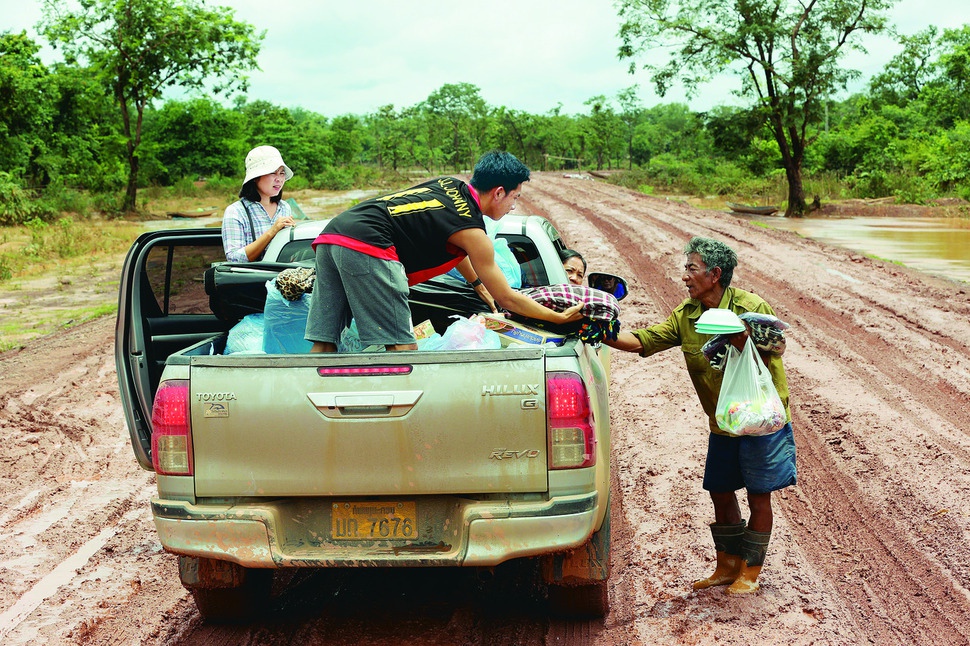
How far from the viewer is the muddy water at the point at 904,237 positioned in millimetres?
17016

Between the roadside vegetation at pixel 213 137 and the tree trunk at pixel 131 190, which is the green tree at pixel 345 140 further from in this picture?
the tree trunk at pixel 131 190

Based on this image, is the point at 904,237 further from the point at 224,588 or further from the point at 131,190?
the point at 131,190

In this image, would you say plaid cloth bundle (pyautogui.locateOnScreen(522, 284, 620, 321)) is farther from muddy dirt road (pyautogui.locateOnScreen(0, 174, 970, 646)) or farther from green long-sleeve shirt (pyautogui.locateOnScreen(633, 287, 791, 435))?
muddy dirt road (pyautogui.locateOnScreen(0, 174, 970, 646))

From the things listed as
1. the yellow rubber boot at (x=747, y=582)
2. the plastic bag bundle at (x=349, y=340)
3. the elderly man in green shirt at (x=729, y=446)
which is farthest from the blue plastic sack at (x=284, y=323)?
the yellow rubber boot at (x=747, y=582)

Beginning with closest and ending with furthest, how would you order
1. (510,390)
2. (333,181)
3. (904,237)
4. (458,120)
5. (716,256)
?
(510,390), (716,256), (904,237), (333,181), (458,120)

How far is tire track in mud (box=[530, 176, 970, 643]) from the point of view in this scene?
13.3ft

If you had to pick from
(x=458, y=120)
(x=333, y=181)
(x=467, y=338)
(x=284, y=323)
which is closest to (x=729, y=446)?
(x=467, y=338)

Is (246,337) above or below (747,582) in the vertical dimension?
above

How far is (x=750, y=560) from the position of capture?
423 centimetres

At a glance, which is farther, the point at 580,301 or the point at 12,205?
the point at 12,205

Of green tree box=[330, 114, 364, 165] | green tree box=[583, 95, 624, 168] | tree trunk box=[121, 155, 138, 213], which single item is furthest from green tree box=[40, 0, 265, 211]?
green tree box=[583, 95, 624, 168]

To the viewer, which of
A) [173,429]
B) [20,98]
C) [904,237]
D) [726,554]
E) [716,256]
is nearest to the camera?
[173,429]

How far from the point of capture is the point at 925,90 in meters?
51.8

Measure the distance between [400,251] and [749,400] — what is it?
5.46ft
